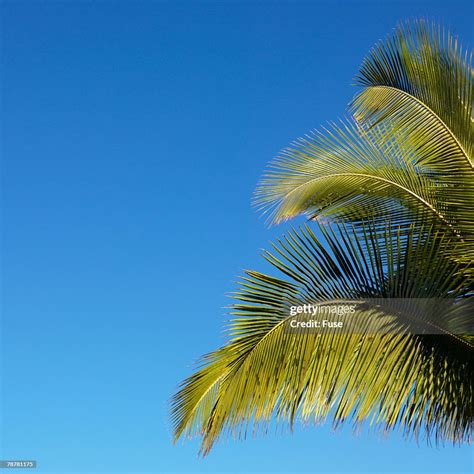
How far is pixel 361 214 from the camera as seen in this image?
7609 millimetres

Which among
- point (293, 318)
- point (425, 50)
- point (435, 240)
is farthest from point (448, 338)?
point (425, 50)

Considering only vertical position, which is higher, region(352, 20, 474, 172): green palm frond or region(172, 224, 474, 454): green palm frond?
region(352, 20, 474, 172): green palm frond

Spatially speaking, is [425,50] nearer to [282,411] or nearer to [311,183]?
[311,183]

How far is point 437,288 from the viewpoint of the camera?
648 cm

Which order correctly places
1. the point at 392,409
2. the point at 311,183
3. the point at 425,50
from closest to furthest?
the point at 392,409, the point at 425,50, the point at 311,183

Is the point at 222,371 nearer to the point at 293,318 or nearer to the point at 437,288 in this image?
the point at 293,318

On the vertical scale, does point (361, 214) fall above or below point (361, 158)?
below

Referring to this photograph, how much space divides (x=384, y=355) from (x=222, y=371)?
1.38 m

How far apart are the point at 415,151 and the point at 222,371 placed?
2849mm

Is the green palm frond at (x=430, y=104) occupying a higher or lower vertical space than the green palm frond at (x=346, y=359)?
higher

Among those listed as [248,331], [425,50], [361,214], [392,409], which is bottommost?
[392,409]

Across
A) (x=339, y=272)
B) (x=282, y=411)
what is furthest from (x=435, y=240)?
(x=282, y=411)

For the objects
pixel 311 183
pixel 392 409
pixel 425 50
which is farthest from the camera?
pixel 311 183

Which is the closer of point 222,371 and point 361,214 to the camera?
point 222,371
